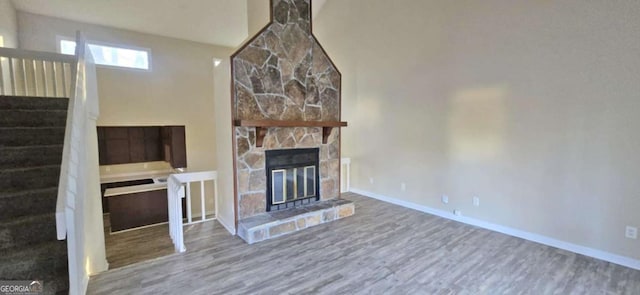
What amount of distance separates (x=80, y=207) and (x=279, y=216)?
2.30m

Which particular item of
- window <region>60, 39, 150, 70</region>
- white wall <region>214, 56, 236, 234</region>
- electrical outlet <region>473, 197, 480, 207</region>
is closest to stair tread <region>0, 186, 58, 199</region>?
white wall <region>214, 56, 236, 234</region>

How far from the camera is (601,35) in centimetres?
303

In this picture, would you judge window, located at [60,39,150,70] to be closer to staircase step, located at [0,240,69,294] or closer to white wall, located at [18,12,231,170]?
white wall, located at [18,12,231,170]

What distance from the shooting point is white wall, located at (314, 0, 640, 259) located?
303 cm

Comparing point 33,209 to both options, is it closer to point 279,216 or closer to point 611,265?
point 279,216

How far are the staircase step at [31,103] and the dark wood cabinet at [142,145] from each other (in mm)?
3342

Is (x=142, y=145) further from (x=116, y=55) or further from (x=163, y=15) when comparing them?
(x=163, y=15)

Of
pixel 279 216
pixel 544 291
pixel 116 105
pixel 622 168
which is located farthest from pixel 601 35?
pixel 116 105

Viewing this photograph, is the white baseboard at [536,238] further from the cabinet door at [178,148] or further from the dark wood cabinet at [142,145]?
the dark wood cabinet at [142,145]

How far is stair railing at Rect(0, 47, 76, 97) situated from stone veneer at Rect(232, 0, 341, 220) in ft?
7.17

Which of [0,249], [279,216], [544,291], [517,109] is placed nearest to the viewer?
[0,249]

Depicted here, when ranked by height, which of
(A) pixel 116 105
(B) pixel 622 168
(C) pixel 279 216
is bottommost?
(C) pixel 279 216

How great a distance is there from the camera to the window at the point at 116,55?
6013 millimetres

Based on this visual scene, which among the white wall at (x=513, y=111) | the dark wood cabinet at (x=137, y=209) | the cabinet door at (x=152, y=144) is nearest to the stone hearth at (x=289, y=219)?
the white wall at (x=513, y=111)
